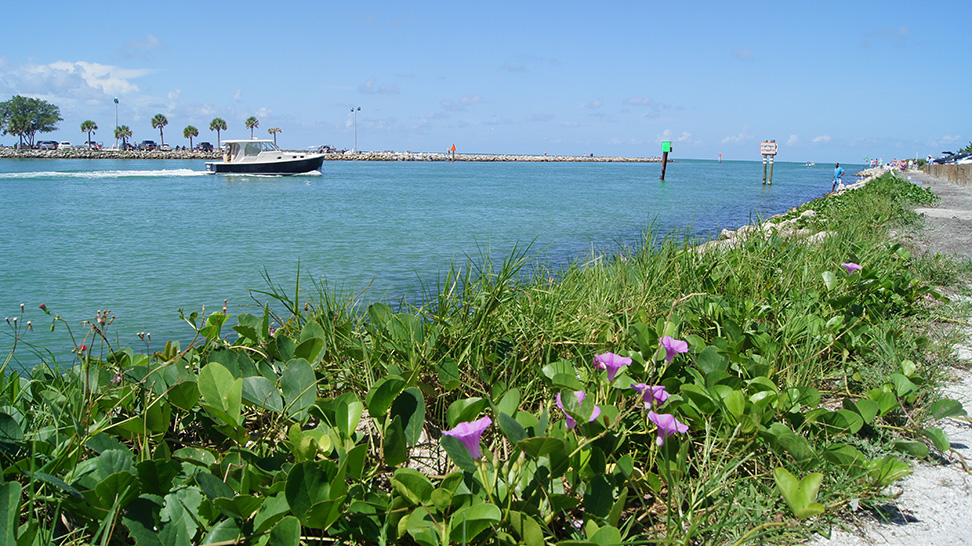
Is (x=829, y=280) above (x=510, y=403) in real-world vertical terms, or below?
above

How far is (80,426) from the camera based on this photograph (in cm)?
149

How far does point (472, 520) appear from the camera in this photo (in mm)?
1241

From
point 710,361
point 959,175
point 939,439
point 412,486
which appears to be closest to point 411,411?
point 412,486

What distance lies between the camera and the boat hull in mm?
36178

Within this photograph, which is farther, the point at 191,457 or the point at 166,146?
the point at 166,146

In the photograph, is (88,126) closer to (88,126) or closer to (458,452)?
(88,126)

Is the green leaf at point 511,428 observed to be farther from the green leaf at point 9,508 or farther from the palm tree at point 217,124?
the palm tree at point 217,124

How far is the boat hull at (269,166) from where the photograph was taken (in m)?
36.2

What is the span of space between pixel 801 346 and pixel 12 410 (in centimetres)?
276

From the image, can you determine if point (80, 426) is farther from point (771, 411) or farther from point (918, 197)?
point (918, 197)

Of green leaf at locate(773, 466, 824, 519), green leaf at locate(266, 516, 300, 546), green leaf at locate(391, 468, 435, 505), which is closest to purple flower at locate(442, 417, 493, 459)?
green leaf at locate(391, 468, 435, 505)

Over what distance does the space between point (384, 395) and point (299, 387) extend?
283mm

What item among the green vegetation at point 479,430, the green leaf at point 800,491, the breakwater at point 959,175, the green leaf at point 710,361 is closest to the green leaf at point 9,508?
the green vegetation at point 479,430

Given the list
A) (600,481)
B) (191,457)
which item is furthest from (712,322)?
(191,457)
